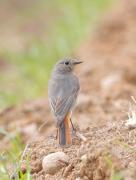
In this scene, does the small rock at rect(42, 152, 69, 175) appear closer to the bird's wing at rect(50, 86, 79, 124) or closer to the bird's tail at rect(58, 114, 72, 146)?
the bird's tail at rect(58, 114, 72, 146)

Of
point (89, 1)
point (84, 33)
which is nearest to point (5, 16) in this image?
point (89, 1)

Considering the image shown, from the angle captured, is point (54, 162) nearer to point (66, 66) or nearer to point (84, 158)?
point (84, 158)

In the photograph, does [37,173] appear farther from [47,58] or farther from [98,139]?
[47,58]

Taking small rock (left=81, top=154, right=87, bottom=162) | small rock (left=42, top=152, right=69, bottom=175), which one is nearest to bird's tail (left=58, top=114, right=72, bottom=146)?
small rock (left=42, top=152, right=69, bottom=175)

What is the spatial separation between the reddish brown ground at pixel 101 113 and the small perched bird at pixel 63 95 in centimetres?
14

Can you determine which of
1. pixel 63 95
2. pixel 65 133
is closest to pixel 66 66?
pixel 63 95

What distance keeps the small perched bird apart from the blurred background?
9.75ft

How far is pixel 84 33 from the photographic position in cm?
1591

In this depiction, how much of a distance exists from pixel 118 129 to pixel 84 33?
9090 millimetres

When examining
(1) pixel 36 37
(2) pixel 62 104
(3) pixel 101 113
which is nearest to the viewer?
(2) pixel 62 104

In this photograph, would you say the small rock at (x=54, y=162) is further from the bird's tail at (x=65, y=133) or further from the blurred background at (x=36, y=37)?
the blurred background at (x=36, y=37)

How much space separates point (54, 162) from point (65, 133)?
74cm

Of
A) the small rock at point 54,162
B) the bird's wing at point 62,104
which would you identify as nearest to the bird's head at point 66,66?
the bird's wing at point 62,104

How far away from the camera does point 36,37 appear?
18578mm
